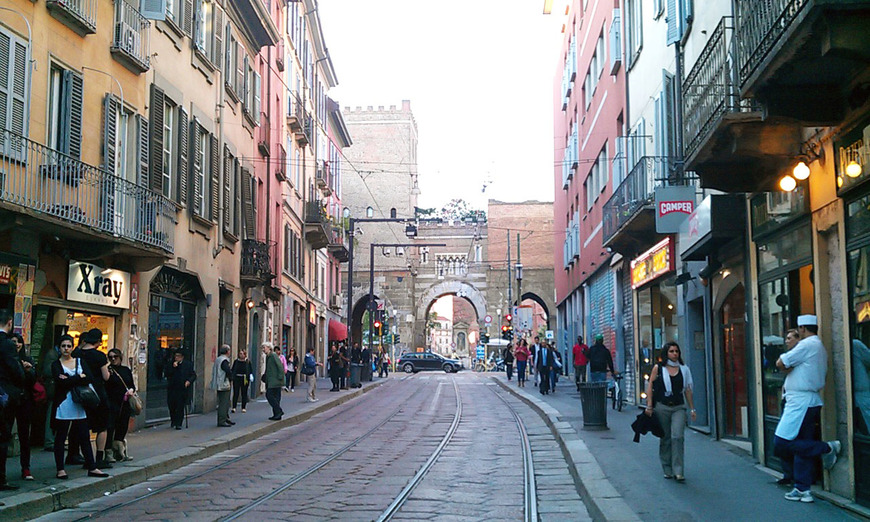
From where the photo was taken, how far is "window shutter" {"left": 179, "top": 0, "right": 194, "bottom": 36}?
69.4 ft

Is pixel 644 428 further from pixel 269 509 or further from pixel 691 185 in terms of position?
pixel 691 185

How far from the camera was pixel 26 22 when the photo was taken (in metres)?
13.5

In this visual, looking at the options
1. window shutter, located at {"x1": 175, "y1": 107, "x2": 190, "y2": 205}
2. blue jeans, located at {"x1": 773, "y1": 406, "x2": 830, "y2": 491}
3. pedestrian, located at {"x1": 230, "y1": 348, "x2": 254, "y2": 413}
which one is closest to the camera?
blue jeans, located at {"x1": 773, "y1": 406, "x2": 830, "y2": 491}

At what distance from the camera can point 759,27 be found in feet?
30.8

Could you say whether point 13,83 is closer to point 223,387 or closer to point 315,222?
point 223,387

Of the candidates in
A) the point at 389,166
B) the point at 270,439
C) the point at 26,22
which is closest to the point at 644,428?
Answer: the point at 270,439

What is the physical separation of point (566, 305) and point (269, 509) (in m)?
38.1

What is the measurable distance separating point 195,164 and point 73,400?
1106 cm

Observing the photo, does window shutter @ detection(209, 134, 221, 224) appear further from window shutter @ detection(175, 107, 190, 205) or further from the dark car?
the dark car

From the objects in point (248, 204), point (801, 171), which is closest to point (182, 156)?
point (248, 204)

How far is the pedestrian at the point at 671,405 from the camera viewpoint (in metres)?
11.1

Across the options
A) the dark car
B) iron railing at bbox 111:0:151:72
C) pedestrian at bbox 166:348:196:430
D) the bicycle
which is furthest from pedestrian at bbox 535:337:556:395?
the dark car

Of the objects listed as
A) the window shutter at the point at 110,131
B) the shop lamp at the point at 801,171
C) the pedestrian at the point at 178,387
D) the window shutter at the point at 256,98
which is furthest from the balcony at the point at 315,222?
the shop lamp at the point at 801,171

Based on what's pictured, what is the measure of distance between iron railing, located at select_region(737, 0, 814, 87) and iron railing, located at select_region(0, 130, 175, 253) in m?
8.93
